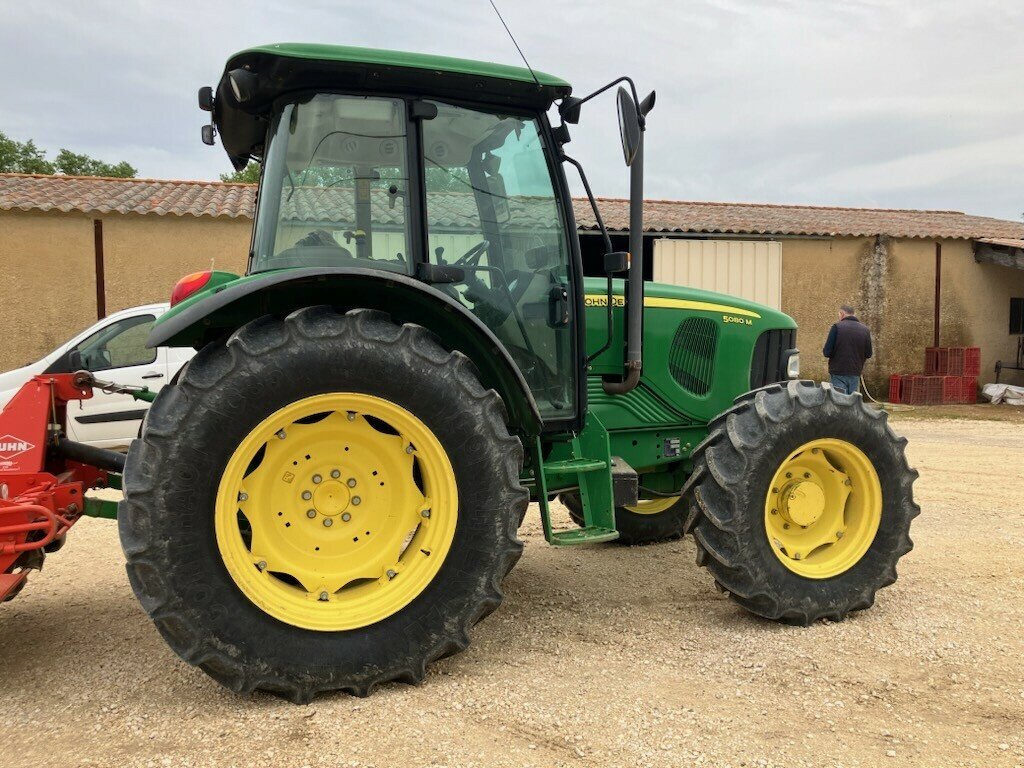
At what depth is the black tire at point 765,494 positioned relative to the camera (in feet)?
11.2

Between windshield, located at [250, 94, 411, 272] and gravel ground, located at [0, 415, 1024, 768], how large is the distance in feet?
5.03

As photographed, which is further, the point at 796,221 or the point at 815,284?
the point at 796,221

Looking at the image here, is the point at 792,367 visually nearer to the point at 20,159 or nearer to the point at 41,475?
the point at 41,475

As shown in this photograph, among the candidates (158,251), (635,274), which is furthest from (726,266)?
(635,274)

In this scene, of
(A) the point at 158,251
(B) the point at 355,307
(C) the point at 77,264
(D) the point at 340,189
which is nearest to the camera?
(B) the point at 355,307

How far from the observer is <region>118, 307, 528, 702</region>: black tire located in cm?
256

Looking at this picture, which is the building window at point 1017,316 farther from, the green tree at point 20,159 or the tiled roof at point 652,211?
the green tree at point 20,159

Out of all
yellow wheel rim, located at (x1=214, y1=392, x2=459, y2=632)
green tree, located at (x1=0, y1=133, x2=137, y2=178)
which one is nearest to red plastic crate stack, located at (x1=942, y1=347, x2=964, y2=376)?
yellow wheel rim, located at (x1=214, y1=392, x2=459, y2=632)

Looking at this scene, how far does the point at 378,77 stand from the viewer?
304 cm

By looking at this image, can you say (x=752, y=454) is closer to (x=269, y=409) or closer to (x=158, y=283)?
(x=269, y=409)

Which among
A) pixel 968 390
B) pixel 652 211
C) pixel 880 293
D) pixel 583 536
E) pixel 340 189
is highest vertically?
pixel 652 211

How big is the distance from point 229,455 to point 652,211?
45.2 ft

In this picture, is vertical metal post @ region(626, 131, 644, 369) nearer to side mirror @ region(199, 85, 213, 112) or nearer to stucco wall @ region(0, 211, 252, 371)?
side mirror @ region(199, 85, 213, 112)

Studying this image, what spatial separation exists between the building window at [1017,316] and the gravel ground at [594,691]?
14066mm
